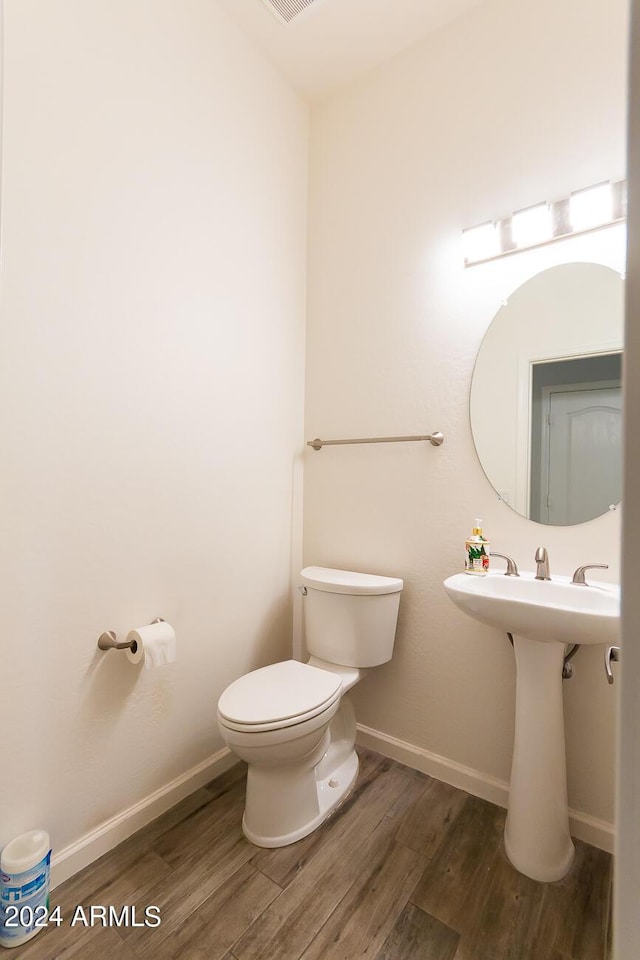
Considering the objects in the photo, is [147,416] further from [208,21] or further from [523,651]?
[208,21]

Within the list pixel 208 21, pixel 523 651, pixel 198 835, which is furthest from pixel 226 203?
pixel 198 835

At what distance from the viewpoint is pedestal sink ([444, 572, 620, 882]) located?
3.90 ft

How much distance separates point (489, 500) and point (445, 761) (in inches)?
38.4

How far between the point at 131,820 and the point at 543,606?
1367mm

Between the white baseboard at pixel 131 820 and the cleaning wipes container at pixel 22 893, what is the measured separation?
111mm

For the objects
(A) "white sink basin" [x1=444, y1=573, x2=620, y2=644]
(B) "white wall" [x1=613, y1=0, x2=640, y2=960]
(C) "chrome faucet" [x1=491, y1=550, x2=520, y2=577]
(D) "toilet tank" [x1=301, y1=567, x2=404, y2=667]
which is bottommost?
(D) "toilet tank" [x1=301, y1=567, x2=404, y2=667]

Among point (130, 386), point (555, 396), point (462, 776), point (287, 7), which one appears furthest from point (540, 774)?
point (287, 7)

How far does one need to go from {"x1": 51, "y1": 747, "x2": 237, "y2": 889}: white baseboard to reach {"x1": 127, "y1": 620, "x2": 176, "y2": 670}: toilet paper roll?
492 mm

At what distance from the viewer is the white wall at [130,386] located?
1.09m

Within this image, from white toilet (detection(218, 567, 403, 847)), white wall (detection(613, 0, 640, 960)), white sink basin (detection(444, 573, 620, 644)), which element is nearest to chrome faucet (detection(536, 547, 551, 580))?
white sink basin (detection(444, 573, 620, 644))

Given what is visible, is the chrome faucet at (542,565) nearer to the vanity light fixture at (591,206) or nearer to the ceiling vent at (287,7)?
the vanity light fixture at (591,206)

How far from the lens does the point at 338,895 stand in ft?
3.74

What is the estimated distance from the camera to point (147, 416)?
53.8 inches

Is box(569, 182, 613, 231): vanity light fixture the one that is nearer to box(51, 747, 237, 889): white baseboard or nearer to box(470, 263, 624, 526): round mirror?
box(470, 263, 624, 526): round mirror
